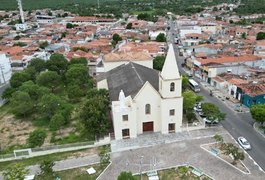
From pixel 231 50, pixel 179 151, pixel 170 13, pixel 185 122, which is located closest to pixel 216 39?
pixel 231 50

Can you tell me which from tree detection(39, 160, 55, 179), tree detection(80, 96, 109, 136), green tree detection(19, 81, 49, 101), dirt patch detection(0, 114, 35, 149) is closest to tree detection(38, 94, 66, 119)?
dirt patch detection(0, 114, 35, 149)

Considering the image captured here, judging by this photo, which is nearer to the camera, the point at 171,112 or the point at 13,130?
the point at 171,112

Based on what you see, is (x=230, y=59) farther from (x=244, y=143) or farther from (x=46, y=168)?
(x=46, y=168)

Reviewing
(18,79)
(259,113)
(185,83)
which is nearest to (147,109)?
(259,113)

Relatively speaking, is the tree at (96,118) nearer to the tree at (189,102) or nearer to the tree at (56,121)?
the tree at (56,121)

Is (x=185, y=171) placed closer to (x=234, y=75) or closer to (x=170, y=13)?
(x=234, y=75)

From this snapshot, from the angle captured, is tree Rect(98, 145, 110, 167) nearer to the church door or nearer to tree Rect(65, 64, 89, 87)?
the church door
